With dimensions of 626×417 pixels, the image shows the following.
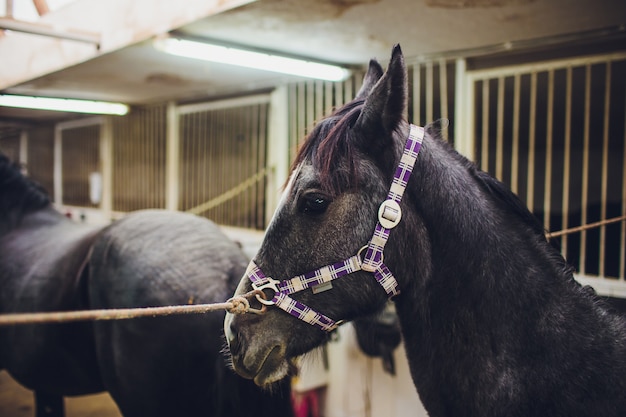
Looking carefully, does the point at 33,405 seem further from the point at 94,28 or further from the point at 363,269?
the point at 363,269

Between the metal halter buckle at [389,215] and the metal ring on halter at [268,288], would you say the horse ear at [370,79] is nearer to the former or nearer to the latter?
the metal halter buckle at [389,215]

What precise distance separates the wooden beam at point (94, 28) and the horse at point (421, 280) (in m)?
1.69

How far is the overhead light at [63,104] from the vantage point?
615 cm

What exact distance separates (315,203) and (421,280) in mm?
420

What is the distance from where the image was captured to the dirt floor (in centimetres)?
441

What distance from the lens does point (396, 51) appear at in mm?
1302

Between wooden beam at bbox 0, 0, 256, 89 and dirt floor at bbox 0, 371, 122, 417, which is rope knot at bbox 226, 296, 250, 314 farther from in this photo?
dirt floor at bbox 0, 371, 122, 417

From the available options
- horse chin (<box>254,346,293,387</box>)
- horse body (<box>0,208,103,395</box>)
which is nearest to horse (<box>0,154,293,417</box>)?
horse body (<box>0,208,103,395</box>)

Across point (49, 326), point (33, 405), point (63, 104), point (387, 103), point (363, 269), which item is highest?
point (63, 104)

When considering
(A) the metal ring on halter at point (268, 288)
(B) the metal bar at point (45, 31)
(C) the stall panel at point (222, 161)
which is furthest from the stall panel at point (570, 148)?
(B) the metal bar at point (45, 31)

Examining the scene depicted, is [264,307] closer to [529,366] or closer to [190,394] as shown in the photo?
[529,366]

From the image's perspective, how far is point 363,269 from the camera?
1391 mm

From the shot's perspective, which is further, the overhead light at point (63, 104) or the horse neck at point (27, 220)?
the overhead light at point (63, 104)

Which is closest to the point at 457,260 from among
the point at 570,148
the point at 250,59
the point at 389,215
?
the point at 389,215
